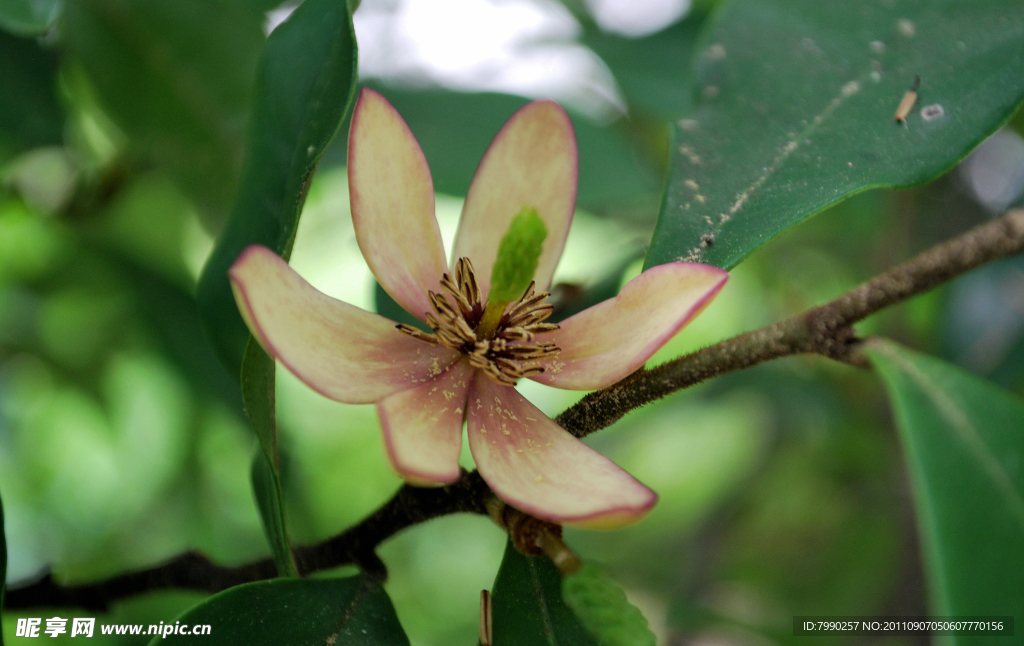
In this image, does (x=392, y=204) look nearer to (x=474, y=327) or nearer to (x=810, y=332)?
(x=474, y=327)

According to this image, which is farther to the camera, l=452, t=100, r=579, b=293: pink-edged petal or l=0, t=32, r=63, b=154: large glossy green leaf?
l=0, t=32, r=63, b=154: large glossy green leaf

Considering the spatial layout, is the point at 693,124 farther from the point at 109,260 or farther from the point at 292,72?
the point at 109,260

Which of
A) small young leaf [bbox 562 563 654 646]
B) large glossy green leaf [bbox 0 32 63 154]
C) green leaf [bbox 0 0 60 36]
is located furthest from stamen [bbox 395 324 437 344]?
large glossy green leaf [bbox 0 32 63 154]

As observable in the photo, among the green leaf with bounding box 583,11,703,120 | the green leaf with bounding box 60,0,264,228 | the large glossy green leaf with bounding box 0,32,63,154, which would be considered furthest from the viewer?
the green leaf with bounding box 583,11,703,120

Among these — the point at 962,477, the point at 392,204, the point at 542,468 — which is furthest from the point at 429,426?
the point at 962,477

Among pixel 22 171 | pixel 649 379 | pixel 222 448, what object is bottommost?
pixel 649 379

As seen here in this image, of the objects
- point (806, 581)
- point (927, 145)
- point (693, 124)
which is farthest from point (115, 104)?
point (806, 581)

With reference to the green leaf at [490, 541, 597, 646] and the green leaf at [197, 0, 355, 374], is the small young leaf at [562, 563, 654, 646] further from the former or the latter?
the green leaf at [197, 0, 355, 374]

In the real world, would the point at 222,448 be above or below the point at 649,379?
above
